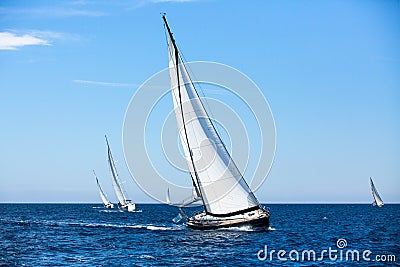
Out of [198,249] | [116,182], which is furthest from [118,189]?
[198,249]

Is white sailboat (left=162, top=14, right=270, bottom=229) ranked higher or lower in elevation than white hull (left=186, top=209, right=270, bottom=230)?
higher

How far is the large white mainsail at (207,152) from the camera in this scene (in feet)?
213

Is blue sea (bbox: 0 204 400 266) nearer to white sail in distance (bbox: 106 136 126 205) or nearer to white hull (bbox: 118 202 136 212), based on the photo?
white sail in distance (bbox: 106 136 126 205)

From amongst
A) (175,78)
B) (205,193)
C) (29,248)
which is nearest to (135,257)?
(29,248)

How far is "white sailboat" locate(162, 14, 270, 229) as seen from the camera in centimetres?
6506

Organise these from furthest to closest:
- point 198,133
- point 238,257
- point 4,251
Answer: point 198,133 → point 4,251 → point 238,257

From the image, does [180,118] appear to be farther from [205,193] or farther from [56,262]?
[56,262]

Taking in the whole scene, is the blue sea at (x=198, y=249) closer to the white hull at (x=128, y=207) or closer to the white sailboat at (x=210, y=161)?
the white sailboat at (x=210, y=161)

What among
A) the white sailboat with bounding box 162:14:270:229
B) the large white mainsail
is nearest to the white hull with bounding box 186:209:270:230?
the white sailboat with bounding box 162:14:270:229

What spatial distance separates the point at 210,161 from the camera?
213ft

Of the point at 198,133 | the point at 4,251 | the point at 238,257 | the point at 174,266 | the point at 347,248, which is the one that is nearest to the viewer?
the point at 174,266

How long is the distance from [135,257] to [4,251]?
1416cm

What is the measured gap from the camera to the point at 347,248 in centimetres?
5716

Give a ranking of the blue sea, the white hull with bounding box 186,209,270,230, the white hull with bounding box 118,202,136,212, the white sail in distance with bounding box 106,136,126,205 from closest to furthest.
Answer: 1. the blue sea
2. the white hull with bounding box 186,209,270,230
3. the white sail in distance with bounding box 106,136,126,205
4. the white hull with bounding box 118,202,136,212
